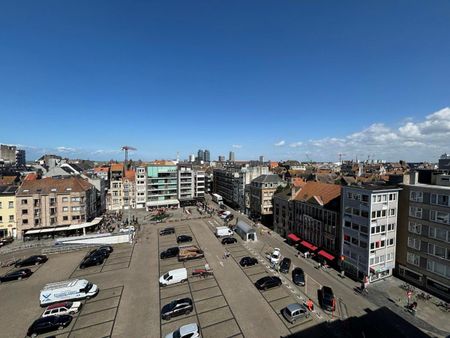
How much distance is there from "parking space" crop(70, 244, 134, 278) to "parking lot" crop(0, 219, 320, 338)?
0.62 feet

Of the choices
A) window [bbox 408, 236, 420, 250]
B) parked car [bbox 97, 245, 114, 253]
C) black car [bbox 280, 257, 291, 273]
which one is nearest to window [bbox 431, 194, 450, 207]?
window [bbox 408, 236, 420, 250]

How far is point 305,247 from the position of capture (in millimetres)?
56375

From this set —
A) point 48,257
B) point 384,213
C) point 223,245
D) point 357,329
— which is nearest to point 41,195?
point 48,257

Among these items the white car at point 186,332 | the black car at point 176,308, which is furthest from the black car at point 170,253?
the white car at point 186,332

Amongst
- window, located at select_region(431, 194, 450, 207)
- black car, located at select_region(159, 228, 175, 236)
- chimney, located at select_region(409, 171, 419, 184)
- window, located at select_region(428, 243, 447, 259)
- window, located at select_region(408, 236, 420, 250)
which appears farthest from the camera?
black car, located at select_region(159, 228, 175, 236)

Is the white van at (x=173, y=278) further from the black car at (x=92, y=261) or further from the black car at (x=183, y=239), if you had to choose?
the black car at (x=183, y=239)

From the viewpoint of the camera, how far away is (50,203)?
2707 inches

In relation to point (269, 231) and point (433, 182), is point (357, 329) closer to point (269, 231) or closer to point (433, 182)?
point (433, 182)

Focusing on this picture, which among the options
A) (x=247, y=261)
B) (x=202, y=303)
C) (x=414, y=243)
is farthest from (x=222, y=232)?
(x=414, y=243)

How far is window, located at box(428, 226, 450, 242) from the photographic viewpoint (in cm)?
3591

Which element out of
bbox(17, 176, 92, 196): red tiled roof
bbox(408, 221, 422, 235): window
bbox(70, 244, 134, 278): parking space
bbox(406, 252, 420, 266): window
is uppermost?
bbox(17, 176, 92, 196): red tiled roof

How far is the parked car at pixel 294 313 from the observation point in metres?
30.2

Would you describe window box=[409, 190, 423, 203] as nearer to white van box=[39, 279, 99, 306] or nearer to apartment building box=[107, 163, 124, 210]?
white van box=[39, 279, 99, 306]

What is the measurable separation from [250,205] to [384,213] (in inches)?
2039
